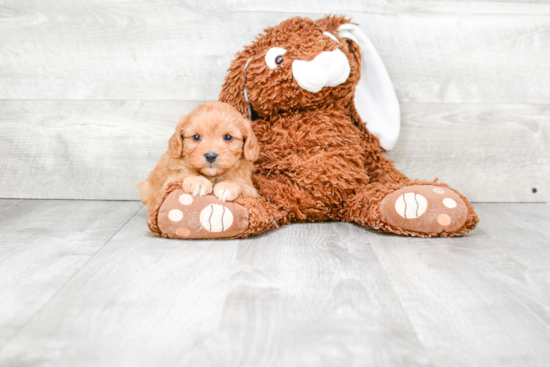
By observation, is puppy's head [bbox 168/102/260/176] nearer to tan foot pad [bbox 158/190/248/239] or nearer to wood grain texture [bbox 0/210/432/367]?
tan foot pad [bbox 158/190/248/239]

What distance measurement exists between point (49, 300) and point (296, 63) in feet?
2.74

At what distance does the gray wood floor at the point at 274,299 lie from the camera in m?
0.68

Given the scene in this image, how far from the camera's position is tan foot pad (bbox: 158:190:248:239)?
112 centimetres

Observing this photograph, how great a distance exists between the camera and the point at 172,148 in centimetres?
119

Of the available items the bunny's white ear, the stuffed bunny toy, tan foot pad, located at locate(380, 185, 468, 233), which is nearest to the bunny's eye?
the stuffed bunny toy

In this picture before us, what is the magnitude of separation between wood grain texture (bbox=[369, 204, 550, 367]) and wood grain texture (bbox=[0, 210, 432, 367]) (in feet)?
0.15

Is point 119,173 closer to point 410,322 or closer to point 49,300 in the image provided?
point 49,300

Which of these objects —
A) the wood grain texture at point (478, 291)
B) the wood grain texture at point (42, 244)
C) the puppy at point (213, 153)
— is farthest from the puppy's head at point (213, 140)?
the wood grain texture at point (478, 291)

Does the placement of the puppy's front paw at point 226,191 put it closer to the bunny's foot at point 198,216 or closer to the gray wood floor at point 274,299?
the bunny's foot at point 198,216

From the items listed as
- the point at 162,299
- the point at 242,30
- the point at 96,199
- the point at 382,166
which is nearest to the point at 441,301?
the point at 162,299

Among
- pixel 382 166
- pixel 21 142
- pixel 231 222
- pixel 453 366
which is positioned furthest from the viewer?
pixel 21 142

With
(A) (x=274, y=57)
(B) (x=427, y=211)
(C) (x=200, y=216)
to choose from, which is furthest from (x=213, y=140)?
(B) (x=427, y=211)

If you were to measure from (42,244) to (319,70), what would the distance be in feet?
2.80

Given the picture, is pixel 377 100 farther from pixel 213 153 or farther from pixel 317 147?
pixel 213 153
